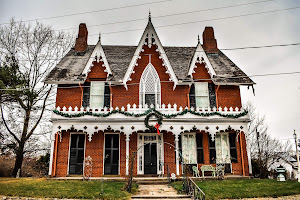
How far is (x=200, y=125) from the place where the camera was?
16.3 meters

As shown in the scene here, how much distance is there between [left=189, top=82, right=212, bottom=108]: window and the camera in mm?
18750

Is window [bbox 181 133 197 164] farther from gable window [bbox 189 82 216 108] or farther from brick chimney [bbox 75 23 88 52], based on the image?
brick chimney [bbox 75 23 88 52]

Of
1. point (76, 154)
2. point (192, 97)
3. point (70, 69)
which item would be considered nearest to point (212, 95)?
point (192, 97)

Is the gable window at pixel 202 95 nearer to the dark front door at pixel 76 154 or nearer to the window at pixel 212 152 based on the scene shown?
the window at pixel 212 152

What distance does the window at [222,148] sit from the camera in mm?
17562

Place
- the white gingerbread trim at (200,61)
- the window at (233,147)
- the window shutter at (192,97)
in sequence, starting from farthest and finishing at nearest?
1. the window shutter at (192,97)
2. the white gingerbread trim at (200,61)
3. the window at (233,147)

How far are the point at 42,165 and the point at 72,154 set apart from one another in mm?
6102

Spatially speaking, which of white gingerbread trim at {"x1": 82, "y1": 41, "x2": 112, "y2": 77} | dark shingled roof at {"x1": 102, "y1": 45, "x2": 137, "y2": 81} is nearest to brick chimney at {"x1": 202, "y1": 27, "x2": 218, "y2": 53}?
dark shingled roof at {"x1": 102, "y1": 45, "x2": 137, "y2": 81}

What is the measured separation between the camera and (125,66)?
2019 centimetres

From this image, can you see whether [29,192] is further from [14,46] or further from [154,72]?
[14,46]

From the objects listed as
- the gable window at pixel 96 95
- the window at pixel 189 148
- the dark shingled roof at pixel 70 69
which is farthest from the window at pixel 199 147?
the dark shingled roof at pixel 70 69

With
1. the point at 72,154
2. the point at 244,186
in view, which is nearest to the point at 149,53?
the point at 72,154

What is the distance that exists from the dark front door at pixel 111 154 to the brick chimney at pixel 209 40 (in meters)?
11.2

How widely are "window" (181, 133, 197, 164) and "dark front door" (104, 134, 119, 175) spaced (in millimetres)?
4719
